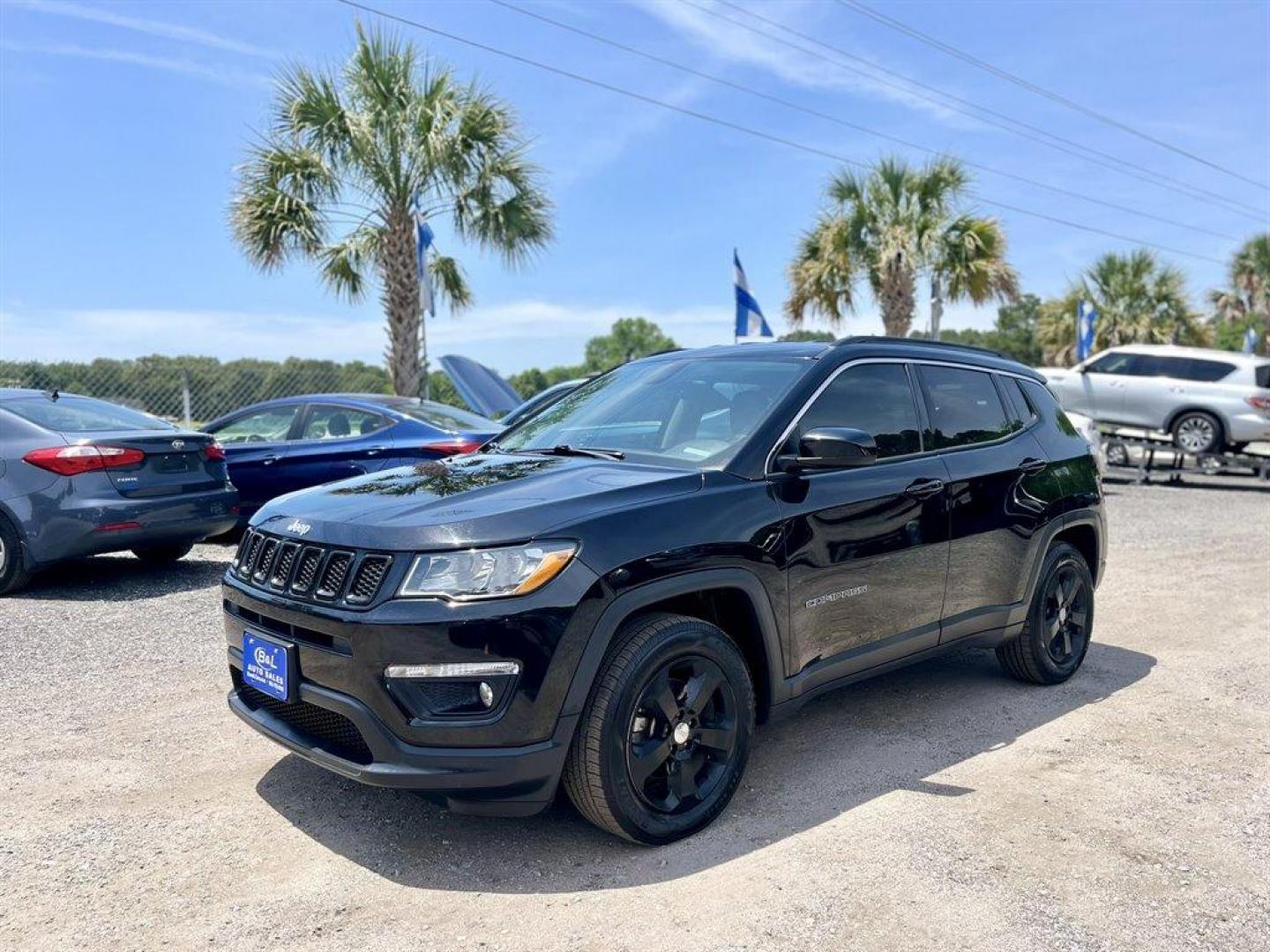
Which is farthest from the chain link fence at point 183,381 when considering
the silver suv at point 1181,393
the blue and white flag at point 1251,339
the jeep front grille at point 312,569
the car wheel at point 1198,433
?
the blue and white flag at point 1251,339

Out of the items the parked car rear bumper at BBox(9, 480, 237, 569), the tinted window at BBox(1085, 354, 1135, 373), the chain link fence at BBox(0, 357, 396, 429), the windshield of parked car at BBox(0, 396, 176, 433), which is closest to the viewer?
the parked car rear bumper at BBox(9, 480, 237, 569)

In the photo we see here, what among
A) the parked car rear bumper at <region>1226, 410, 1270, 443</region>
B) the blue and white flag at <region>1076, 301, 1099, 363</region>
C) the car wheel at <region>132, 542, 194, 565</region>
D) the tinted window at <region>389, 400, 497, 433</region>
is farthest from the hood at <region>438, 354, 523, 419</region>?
the blue and white flag at <region>1076, 301, 1099, 363</region>

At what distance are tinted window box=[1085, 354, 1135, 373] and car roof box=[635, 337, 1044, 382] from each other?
13.6 m

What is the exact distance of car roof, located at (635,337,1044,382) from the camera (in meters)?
4.33

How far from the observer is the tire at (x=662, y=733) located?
3.16 m

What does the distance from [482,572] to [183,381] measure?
12.8 m

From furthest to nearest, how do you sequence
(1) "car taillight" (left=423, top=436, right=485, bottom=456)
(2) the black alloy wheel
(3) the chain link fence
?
(3) the chain link fence
(1) "car taillight" (left=423, top=436, right=485, bottom=456)
(2) the black alloy wheel

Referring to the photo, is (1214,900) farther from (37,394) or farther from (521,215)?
(521,215)

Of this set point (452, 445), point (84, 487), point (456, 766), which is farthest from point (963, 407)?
point (84, 487)

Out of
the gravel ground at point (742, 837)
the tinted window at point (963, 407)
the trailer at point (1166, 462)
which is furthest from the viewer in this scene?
the trailer at point (1166, 462)

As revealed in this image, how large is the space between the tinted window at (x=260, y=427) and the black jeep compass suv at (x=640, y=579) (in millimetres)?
5010

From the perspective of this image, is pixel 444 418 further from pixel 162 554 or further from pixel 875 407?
pixel 875 407

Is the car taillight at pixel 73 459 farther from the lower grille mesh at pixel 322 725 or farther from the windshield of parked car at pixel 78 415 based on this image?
the lower grille mesh at pixel 322 725

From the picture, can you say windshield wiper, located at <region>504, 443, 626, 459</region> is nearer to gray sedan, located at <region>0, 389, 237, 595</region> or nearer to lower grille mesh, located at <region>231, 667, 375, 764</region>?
lower grille mesh, located at <region>231, 667, 375, 764</region>
